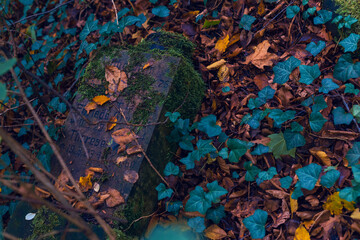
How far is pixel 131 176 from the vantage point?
82.3 inches

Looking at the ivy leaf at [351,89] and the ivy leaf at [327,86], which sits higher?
the ivy leaf at [327,86]

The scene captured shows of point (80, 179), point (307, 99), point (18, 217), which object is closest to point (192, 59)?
point (307, 99)

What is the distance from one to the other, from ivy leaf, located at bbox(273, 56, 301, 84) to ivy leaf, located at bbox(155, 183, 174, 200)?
1.24m

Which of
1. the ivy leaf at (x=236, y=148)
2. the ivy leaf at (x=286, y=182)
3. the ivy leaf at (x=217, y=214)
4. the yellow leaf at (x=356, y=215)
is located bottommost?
the ivy leaf at (x=217, y=214)

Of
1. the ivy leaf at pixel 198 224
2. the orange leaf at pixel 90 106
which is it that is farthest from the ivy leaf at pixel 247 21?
the ivy leaf at pixel 198 224

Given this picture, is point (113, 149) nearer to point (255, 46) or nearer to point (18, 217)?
point (18, 217)

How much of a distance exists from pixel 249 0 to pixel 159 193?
2088 mm

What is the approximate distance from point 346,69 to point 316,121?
1.63ft

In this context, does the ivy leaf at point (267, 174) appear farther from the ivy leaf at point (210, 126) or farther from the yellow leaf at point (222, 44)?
the yellow leaf at point (222, 44)

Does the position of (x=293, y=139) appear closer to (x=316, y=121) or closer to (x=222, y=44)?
(x=316, y=121)

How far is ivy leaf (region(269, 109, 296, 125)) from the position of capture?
82.0 inches

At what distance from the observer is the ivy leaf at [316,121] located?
77.3 inches

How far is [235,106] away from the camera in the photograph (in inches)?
97.8

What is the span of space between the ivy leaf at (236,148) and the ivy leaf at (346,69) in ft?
3.00
